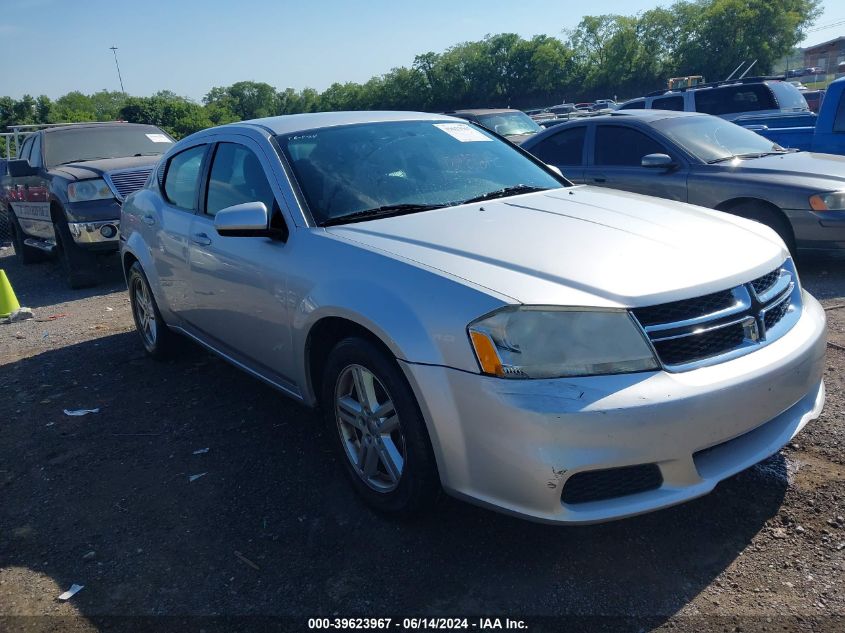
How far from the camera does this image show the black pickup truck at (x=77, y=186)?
27.2ft

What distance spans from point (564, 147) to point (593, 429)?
20.5ft

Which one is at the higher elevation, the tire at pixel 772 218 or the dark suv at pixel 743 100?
the dark suv at pixel 743 100

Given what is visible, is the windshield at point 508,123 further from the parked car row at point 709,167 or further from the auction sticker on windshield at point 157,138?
the auction sticker on windshield at point 157,138

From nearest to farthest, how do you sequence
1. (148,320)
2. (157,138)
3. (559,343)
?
(559,343) → (148,320) → (157,138)

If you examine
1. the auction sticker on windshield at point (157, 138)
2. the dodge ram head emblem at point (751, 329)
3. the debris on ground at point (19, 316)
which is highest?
the auction sticker on windshield at point (157, 138)

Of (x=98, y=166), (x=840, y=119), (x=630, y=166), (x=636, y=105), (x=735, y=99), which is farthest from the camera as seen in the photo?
(x=636, y=105)

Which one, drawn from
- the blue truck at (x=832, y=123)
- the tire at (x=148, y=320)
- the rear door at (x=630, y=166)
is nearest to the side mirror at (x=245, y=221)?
the tire at (x=148, y=320)

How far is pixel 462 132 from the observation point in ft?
13.9

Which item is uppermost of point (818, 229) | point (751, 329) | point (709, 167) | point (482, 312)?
point (482, 312)

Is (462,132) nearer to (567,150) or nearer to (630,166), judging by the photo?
(630,166)

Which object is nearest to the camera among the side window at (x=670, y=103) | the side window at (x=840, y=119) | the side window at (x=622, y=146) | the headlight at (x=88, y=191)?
the side window at (x=622, y=146)

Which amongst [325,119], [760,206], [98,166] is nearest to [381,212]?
[325,119]

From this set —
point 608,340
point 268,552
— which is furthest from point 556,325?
point 268,552

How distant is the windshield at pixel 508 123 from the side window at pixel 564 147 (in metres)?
6.04
